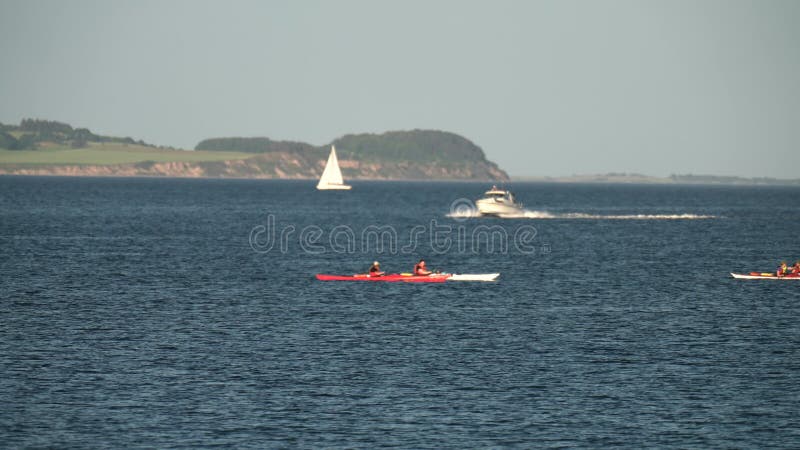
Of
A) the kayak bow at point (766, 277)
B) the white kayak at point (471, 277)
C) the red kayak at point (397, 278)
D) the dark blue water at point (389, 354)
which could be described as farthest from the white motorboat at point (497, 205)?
the red kayak at point (397, 278)

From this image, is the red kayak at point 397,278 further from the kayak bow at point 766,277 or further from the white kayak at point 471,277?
the kayak bow at point 766,277

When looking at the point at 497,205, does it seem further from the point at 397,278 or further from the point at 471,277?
the point at 397,278

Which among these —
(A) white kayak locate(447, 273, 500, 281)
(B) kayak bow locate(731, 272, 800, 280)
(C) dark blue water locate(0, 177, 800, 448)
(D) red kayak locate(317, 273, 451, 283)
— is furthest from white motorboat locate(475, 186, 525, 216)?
(D) red kayak locate(317, 273, 451, 283)

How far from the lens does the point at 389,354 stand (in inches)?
2057

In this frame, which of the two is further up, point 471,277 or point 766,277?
point 766,277

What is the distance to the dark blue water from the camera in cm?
3978

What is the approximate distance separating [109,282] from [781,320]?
46.2 m

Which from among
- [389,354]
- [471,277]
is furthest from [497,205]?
[389,354]

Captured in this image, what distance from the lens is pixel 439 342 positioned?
183 feet

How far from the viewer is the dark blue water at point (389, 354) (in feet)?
131

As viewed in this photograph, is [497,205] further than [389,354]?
Yes

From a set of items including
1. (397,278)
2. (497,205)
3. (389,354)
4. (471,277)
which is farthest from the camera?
(497,205)

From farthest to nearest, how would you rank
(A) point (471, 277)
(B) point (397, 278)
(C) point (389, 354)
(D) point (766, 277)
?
1. (D) point (766, 277)
2. (A) point (471, 277)
3. (B) point (397, 278)
4. (C) point (389, 354)

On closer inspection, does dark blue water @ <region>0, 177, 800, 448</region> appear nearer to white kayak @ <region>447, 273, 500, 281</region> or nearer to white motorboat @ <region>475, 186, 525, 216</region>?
white kayak @ <region>447, 273, 500, 281</region>
